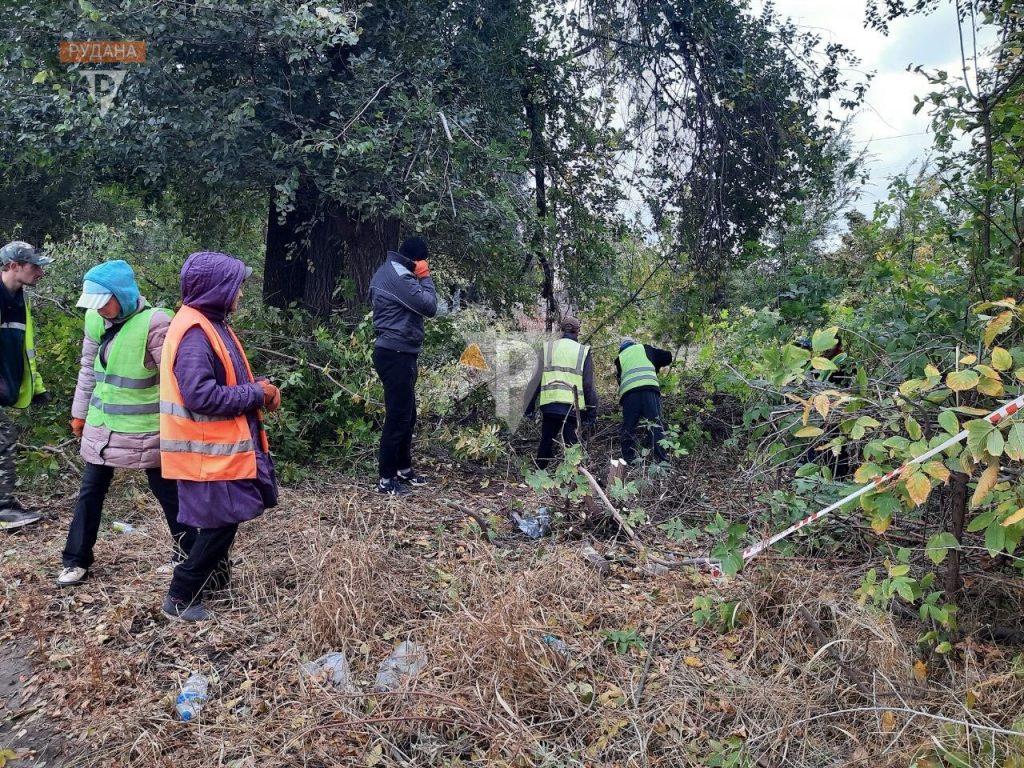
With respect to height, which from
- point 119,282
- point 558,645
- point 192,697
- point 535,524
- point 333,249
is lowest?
point 192,697

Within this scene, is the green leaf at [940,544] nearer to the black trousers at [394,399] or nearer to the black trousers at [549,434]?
the black trousers at [394,399]

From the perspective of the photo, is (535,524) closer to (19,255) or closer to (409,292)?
(409,292)

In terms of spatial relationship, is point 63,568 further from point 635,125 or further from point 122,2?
point 635,125

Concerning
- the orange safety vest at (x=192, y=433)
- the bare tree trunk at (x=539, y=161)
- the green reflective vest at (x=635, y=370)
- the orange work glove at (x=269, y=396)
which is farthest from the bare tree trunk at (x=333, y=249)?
the orange safety vest at (x=192, y=433)

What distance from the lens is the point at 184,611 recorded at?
3404 millimetres

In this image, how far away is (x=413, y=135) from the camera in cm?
595

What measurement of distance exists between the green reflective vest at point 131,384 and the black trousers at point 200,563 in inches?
25.7

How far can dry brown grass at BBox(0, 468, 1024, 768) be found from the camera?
2.58 meters

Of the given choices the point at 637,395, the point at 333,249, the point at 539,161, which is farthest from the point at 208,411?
the point at 539,161

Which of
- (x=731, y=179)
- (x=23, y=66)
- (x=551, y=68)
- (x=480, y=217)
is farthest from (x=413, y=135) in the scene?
(x=731, y=179)

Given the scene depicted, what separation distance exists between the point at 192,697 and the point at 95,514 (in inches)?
54.8

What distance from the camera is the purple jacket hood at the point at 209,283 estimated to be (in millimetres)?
3250

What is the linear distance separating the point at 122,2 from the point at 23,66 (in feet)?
4.01

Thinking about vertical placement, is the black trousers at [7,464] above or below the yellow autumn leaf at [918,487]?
below
